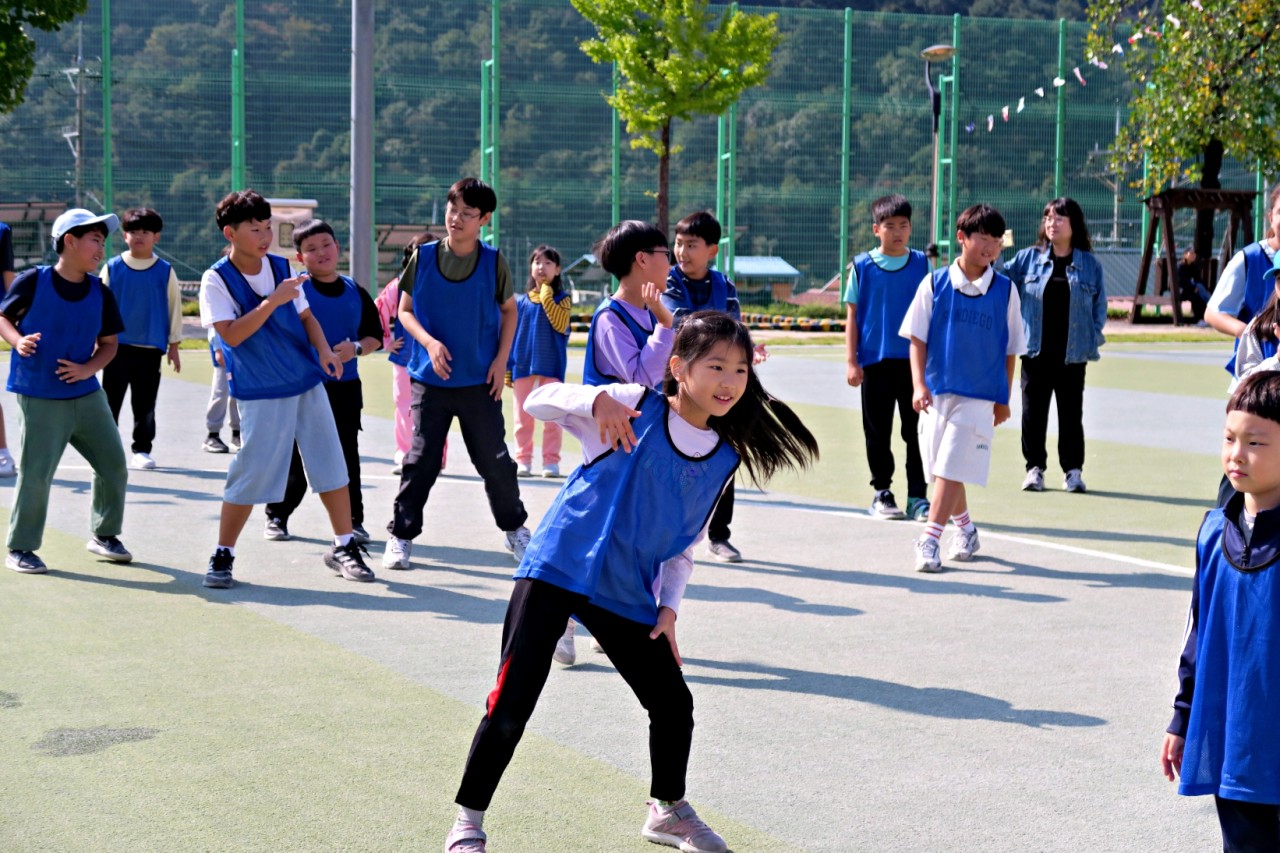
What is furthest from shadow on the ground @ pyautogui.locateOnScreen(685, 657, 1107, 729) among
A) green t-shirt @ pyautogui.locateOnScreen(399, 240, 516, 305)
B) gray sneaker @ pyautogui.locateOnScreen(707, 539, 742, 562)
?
green t-shirt @ pyautogui.locateOnScreen(399, 240, 516, 305)

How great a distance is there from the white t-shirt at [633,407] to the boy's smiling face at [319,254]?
15.4ft

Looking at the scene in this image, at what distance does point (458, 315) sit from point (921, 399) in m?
2.40

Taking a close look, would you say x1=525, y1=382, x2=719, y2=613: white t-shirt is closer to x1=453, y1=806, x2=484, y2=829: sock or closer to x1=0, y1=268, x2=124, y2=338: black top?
x1=453, y1=806, x2=484, y2=829: sock

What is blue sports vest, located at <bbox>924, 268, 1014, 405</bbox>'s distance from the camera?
8047 mm

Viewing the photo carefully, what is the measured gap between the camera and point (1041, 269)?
10883 millimetres

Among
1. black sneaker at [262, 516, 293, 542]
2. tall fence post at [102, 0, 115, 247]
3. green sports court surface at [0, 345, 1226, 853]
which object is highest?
tall fence post at [102, 0, 115, 247]

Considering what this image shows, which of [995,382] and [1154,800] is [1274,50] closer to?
[995,382]

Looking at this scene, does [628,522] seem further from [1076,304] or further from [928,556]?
[1076,304]

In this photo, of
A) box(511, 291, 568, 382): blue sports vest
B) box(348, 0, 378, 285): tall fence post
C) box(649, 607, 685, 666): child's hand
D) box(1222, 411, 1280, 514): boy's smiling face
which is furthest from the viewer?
box(348, 0, 378, 285): tall fence post

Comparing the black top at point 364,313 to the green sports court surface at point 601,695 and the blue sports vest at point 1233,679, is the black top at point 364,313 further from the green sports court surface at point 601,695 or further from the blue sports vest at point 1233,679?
the blue sports vest at point 1233,679

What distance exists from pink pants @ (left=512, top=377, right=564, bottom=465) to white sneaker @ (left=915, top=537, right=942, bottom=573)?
3.89m

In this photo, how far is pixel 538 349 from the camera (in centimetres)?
1136

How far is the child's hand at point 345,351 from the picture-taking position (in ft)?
27.0

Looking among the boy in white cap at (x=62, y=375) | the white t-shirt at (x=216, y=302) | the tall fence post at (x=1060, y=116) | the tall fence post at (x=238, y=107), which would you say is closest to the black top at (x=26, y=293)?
the boy in white cap at (x=62, y=375)
